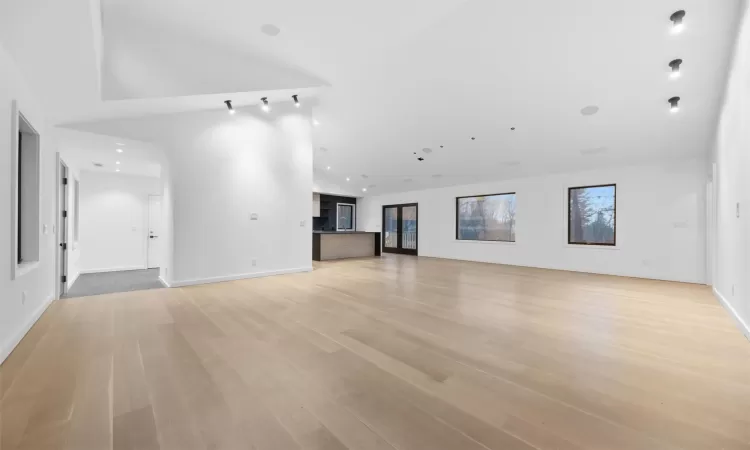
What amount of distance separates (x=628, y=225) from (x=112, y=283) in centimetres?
1062

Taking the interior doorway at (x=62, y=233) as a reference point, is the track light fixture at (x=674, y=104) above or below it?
above

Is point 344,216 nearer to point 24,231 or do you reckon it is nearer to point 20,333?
point 24,231

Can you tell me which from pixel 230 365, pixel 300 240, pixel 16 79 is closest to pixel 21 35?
pixel 16 79

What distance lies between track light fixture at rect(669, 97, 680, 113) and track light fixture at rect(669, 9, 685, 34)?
1.58 m

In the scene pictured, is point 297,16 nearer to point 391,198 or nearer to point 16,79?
point 16,79

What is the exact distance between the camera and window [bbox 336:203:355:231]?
45.5 feet

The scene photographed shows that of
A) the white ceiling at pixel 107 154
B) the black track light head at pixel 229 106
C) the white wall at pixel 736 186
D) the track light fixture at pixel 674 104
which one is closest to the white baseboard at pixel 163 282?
the white ceiling at pixel 107 154

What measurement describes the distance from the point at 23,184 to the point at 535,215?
953 cm

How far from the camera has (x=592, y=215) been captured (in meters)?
7.59

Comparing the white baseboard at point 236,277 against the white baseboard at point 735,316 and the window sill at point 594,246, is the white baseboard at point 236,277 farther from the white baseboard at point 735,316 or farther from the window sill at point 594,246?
the white baseboard at point 735,316

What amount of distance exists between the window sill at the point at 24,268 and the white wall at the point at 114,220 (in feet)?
15.7

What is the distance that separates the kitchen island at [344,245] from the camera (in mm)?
9953

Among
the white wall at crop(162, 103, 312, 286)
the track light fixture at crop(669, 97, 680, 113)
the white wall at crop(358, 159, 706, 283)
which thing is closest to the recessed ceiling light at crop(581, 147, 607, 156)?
the white wall at crop(358, 159, 706, 283)

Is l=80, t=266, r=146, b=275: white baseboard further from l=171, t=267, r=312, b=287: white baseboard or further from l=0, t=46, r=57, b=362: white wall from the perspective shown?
l=0, t=46, r=57, b=362: white wall
